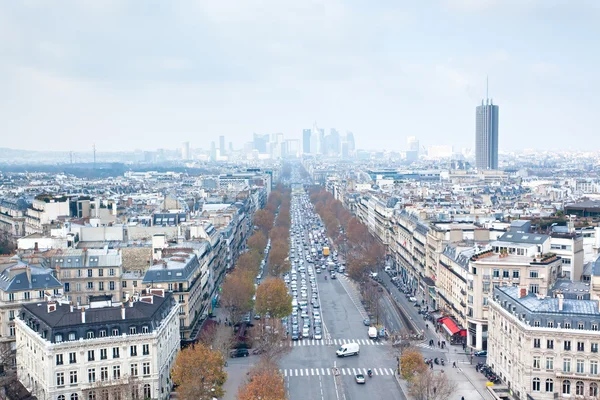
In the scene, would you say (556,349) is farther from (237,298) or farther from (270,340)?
(237,298)

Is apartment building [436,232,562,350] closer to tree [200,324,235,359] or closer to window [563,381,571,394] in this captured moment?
window [563,381,571,394]

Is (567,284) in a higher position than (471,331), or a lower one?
higher

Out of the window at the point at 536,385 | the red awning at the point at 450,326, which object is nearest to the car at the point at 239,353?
the red awning at the point at 450,326

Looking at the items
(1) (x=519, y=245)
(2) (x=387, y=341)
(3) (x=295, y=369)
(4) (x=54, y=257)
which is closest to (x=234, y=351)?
(3) (x=295, y=369)

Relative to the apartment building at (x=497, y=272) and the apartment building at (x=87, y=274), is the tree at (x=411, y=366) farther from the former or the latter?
the apartment building at (x=87, y=274)

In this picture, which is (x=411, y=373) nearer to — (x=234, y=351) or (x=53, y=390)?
(x=234, y=351)

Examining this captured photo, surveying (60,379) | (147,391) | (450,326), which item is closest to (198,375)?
(147,391)
